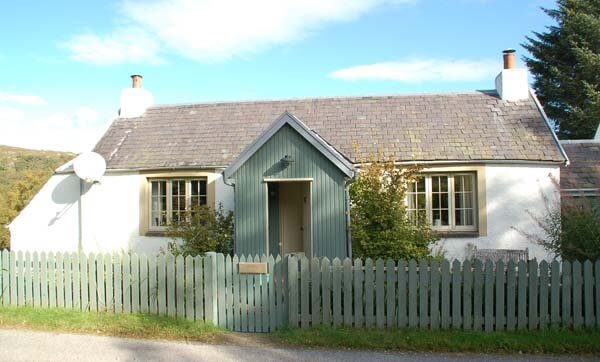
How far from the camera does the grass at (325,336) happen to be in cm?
666

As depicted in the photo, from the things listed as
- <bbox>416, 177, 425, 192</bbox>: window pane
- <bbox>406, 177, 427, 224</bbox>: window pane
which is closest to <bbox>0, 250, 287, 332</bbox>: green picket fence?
<bbox>406, 177, 427, 224</bbox>: window pane

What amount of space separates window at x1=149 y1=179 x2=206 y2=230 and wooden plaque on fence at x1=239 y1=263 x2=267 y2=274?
5874 millimetres

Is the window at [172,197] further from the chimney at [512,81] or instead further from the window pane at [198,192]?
the chimney at [512,81]

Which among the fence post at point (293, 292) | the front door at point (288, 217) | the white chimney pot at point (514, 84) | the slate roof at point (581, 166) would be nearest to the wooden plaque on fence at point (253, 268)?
the fence post at point (293, 292)

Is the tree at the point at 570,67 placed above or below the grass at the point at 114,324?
above

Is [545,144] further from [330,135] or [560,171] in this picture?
[330,135]

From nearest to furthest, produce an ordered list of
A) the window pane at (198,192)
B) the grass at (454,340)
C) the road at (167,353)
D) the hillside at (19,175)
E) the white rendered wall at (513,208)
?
the road at (167,353) → the grass at (454,340) → the white rendered wall at (513,208) → the window pane at (198,192) → the hillside at (19,175)

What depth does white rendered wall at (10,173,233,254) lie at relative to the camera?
13719mm

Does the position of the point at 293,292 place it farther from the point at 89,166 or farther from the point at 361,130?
the point at 89,166

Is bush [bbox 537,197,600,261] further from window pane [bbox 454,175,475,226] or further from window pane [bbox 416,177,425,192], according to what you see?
window pane [bbox 416,177,425,192]

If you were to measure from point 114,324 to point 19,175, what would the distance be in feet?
82.4

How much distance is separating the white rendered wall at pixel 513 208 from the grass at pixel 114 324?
7168mm

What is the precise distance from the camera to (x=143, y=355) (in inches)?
259

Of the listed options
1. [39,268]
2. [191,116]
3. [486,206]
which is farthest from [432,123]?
[39,268]
